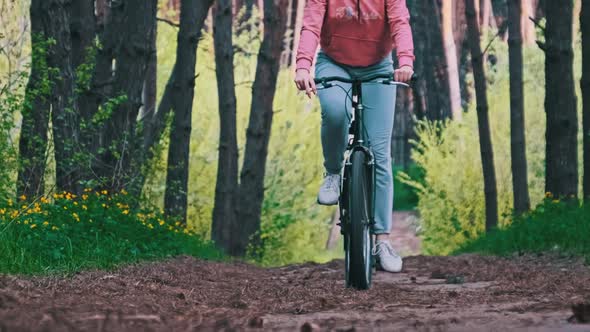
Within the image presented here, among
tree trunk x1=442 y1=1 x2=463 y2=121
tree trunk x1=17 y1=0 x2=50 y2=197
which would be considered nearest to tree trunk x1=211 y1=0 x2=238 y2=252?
tree trunk x1=17 y1=0 x2=50 y2=197

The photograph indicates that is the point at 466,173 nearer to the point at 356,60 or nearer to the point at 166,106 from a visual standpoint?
the point at 166,106

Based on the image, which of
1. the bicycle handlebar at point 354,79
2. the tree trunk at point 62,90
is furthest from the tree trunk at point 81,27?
the bicycle handlebar at point 354,79

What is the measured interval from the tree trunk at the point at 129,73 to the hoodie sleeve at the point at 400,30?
20.0 ft

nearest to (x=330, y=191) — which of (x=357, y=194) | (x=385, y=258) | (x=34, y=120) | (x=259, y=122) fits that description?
(x=357, y=194)

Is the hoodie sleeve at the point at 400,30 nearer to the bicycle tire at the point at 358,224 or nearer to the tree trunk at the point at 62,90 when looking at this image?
the bicycle tire at the point at 358,224

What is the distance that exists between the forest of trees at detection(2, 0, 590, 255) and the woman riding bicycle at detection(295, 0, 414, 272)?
3182 mm

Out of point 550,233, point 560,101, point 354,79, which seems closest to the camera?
point 354,79

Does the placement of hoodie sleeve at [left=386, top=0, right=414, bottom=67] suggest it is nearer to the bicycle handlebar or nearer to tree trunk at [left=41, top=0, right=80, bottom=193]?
the bicycle handlebar

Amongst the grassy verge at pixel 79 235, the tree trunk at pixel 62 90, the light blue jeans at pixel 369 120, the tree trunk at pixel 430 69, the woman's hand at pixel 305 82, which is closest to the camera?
the woman's hand at pixel 305 82

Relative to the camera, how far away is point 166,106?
696 inches

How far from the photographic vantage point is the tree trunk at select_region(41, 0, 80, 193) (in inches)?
469

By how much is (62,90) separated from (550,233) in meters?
5.48

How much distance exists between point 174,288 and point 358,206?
131cm

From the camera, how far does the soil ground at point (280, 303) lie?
4.57m
